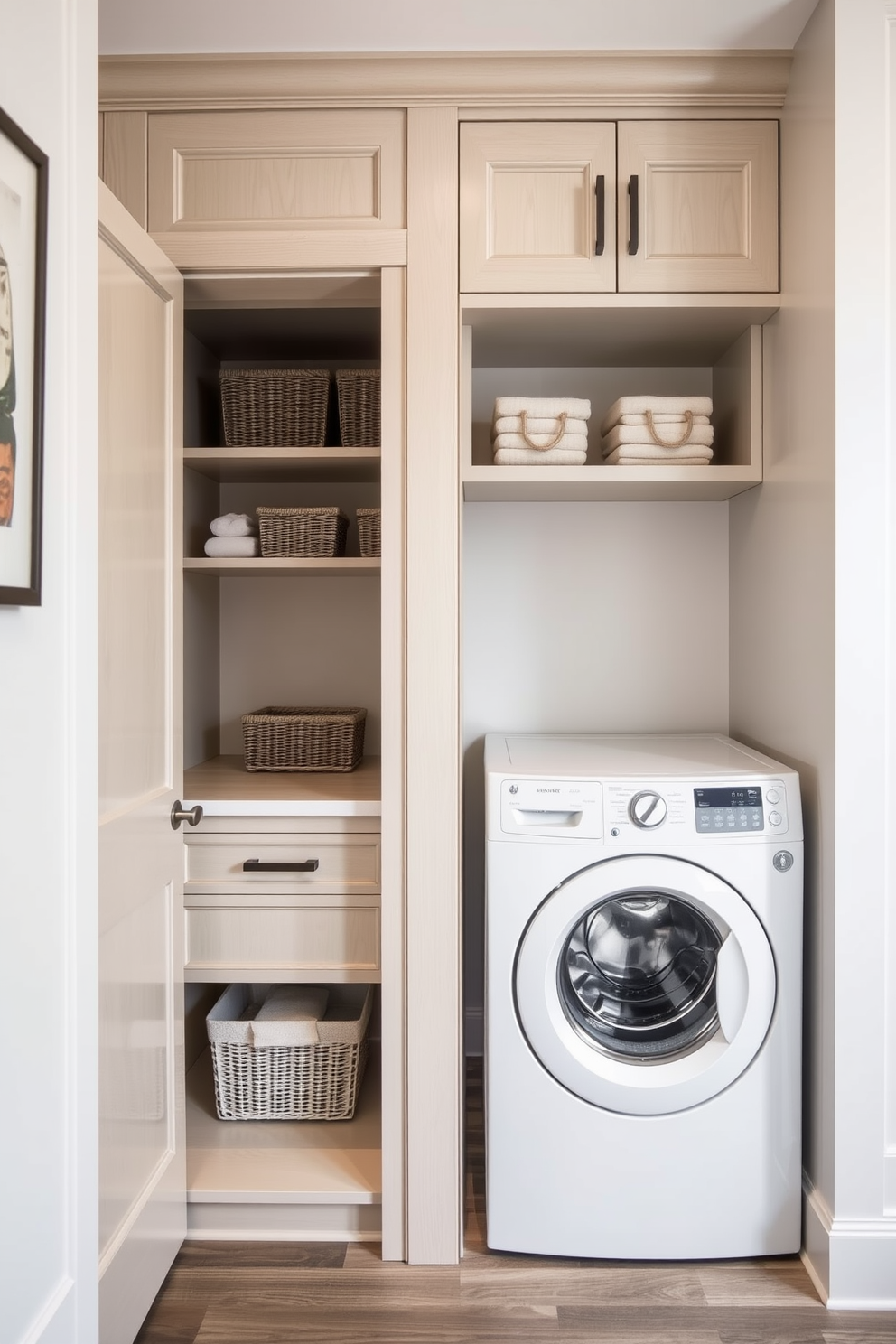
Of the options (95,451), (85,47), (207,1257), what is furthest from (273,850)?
(85,47)

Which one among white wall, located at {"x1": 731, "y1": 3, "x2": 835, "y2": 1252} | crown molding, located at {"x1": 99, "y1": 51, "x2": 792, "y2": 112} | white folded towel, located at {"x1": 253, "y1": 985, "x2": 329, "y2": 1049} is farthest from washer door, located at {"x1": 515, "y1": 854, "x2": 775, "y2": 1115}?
crown molding, located at {"x1": 99, "y1": 51, "x2": 792, "y2": 112}

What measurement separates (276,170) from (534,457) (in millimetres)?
798

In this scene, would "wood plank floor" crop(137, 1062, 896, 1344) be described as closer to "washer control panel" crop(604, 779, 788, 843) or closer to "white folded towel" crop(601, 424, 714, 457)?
"washer control panel" crop(604, 779, 788, 843)

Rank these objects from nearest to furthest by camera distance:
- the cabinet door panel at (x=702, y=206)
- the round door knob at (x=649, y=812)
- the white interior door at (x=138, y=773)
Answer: the white interior door at (x=138, y=773) < the round door knob at (x=649, y=812) < the cabinet door panel at (x=702, y=206)

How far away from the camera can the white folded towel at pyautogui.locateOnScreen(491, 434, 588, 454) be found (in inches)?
81.6

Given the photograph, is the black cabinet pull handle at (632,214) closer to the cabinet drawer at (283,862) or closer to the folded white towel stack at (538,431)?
the folded white towel stack at (538,431)

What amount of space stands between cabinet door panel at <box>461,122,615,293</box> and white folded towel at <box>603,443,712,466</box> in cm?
36

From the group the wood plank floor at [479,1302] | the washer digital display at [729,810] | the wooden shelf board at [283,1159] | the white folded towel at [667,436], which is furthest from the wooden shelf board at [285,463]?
the wood plank floor at [479,1302]

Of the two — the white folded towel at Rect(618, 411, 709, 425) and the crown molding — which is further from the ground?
the crown molding

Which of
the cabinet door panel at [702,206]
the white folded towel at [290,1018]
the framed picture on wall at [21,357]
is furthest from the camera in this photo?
the white folded towel at [290,1018]

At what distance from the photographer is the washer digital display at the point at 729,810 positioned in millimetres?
1834

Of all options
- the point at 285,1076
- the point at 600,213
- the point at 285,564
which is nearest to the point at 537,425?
the point at 600,213

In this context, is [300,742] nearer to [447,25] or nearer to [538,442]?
[538,442]

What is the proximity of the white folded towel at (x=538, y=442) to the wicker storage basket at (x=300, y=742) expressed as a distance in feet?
2.56
